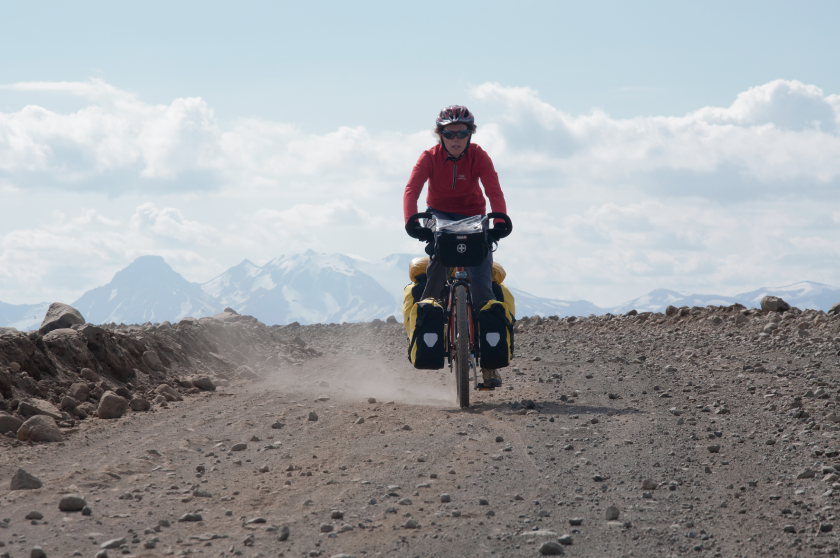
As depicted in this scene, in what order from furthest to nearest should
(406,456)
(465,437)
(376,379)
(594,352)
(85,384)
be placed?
(594,352) → (376,379) → (85,384) → (465,437) → (406,456)

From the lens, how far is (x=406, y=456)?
456 centimetres

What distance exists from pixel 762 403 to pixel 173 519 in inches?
203

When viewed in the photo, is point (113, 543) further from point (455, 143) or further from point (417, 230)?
point (455, 143)

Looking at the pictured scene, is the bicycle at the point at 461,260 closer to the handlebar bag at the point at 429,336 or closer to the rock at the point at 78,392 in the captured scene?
the handlebar bag at the point at 429,336

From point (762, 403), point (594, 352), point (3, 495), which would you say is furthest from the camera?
point (594, 352)

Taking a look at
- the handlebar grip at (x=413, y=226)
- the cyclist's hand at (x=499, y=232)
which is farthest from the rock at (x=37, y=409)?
the cyclist's hand at (x=499, y=232)

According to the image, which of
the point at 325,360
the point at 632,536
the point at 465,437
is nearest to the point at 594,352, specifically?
the point at 325,360

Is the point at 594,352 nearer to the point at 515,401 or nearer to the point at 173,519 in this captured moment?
the point at 515,401

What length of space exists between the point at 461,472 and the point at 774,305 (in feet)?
35.2

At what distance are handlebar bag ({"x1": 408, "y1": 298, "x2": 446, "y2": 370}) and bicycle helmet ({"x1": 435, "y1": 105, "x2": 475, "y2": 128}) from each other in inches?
74.2

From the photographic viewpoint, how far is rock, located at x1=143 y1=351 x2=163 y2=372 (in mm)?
8281

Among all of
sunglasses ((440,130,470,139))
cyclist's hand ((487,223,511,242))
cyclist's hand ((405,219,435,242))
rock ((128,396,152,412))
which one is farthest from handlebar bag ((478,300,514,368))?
rock ((128,396,152,412))

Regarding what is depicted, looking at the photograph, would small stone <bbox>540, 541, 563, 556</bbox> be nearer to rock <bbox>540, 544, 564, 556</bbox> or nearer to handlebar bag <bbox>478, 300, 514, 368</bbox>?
rock <bbox>540, 544, 564, 556</bbox>

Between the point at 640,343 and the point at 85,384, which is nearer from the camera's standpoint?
the point at 85,384
